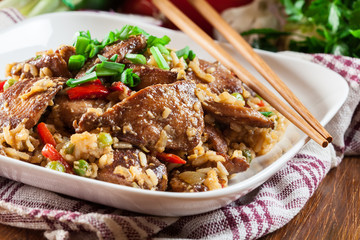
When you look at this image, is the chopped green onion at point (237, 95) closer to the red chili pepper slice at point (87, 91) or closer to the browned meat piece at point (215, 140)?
the browned meat piece at point (215, 140)

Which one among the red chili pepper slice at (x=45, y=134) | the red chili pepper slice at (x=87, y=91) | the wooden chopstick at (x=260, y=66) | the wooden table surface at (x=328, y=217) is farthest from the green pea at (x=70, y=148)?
the wooden chopstick at (x=260, y=66)

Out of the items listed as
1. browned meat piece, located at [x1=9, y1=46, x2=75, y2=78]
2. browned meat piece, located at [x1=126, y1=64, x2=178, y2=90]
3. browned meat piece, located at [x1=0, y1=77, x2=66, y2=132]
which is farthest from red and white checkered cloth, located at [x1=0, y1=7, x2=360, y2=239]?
browned meat piece, located at [x1=126, y1=64, x2=178, y2=90]

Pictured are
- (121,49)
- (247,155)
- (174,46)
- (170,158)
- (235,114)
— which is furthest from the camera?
(174,46)

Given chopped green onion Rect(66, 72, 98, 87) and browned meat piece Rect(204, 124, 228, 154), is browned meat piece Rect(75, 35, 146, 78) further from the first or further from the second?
browned meat piece Rect(204, 124, 228, 154)

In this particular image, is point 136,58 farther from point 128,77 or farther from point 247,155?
point 247,155

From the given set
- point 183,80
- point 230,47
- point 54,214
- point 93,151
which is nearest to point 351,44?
point 230,47

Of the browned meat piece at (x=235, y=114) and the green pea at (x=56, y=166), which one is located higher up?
the green pea at (x=56, y=166)

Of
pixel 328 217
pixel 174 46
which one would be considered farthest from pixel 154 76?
pixel 174 46

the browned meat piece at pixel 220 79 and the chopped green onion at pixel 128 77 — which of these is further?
the browned meat piece at pixel 220 79
